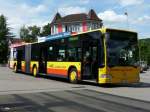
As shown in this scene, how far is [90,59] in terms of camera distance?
71.8ft

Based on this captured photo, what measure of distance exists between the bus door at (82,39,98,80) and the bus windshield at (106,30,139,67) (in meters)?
0.93

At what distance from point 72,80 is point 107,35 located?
14.5 feet

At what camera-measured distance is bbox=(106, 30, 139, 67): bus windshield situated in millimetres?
20422

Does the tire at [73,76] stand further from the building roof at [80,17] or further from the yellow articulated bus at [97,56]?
the building roof at [80,17]

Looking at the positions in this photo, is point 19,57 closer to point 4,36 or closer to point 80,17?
point 4,36

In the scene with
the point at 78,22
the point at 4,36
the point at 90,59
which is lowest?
the point at 90,59

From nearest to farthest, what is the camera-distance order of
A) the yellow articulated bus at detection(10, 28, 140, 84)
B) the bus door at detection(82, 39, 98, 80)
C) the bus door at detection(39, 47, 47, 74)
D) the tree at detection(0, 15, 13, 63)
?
1. the yellow articulated bus at detection(10, 28, 140, 84)
2. the bus door at detection(82, 39, 98, 80)
3. the bus door at detection(39, 47, 47, 74)
4. the tree at detection(0, 15, 13, 63)

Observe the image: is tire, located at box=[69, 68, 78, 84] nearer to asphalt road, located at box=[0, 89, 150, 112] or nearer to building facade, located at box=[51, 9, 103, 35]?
asphalt road, located at box=[0, 89, 150, 112]

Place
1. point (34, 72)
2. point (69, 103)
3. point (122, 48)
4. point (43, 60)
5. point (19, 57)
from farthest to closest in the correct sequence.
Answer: point (19, 57) < point (34, 72) < point (43, 60) < point (122, 48) < point (69, 103)

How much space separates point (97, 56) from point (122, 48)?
1.34 metres

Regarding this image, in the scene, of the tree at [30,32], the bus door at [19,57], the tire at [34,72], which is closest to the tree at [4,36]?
the tree at [30,32]

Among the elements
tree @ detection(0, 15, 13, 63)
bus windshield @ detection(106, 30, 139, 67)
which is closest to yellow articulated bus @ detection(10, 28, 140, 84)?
bus windshield @ detection(106, 30, 139, 67)

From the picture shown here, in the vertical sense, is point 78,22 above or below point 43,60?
above

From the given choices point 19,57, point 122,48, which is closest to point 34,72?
point 19,57
